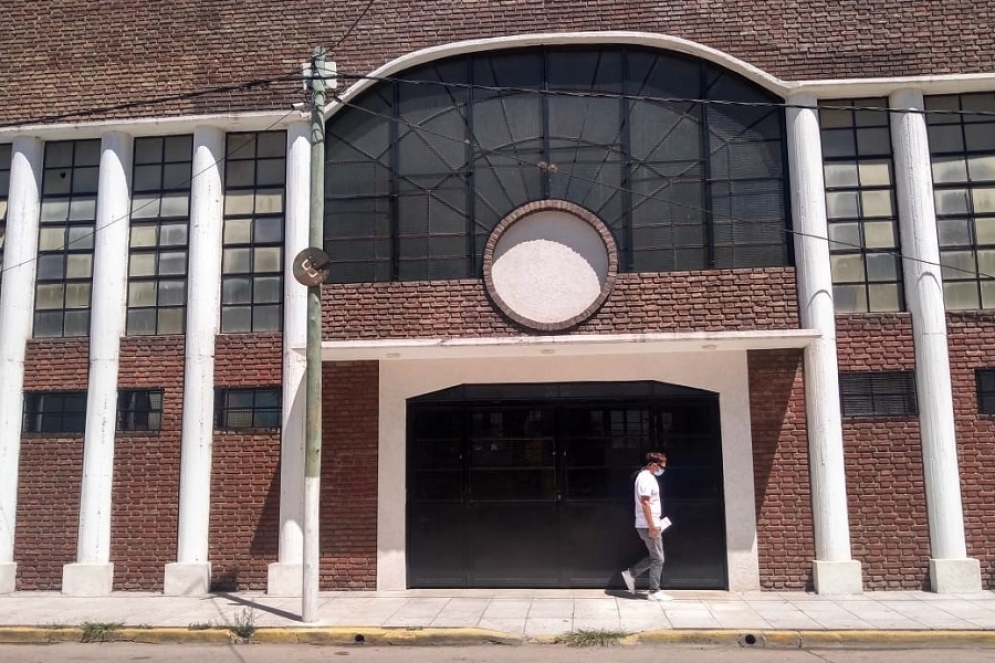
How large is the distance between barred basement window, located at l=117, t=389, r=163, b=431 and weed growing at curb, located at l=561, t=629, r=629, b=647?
Result: 6.44m

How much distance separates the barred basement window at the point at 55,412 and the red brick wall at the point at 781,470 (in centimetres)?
913

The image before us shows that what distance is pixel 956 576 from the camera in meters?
10.2

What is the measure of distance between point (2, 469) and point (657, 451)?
889 cm

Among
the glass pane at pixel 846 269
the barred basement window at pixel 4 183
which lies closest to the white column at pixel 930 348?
the glass pane at pixel 846 269

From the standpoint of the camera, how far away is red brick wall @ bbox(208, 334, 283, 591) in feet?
36.8

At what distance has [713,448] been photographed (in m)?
11.1

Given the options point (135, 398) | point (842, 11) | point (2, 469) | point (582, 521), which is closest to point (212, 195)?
point (135, 398)

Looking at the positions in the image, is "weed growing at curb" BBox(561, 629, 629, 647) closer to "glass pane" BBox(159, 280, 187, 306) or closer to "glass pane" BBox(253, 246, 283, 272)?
"glass pane" BBox(253, 246, 283, 272)

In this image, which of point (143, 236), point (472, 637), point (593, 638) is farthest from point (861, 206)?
point (143, 236)

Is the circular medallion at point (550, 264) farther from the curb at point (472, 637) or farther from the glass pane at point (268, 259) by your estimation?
the curb at point (472, 637)

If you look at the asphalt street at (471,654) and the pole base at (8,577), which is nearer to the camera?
the asphalt street at (471,654)

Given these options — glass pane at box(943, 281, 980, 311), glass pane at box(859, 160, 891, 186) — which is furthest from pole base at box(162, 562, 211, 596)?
glass pane at box(943, 281, 980, 311)

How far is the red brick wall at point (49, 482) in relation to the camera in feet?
37.7

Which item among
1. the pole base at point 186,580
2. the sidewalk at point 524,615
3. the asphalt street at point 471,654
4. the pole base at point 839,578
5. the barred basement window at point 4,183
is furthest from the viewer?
the barred basement window at point 4,183
